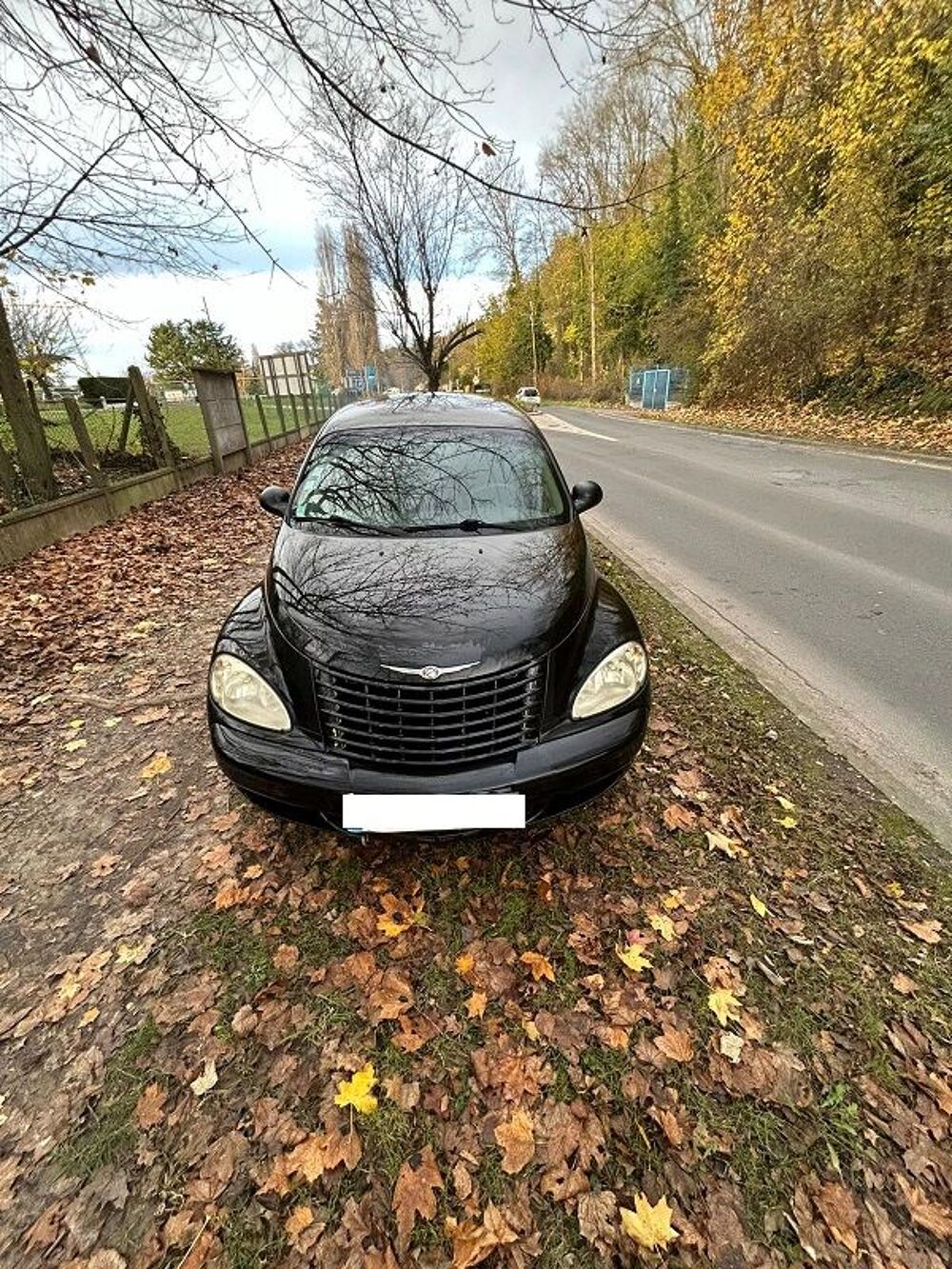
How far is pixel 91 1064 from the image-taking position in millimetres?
1812

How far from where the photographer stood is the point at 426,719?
203 centimetres

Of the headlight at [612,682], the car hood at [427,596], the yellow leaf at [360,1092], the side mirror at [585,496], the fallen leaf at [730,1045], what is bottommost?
the fallen leaf at [730,1045]

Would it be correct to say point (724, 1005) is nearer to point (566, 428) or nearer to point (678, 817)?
point (678, 817)

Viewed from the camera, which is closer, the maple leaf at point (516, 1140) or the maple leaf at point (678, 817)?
the maple leaf at point (516, 1140)

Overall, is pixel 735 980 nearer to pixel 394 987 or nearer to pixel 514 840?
pixel 514 840

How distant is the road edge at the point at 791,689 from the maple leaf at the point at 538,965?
180cm

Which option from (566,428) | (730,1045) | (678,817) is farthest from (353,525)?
(566,428)

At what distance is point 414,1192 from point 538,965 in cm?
72

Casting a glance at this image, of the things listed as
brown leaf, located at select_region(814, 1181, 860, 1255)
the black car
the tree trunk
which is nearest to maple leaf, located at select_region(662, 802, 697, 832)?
the black car

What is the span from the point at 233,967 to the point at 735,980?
1760 millimetres

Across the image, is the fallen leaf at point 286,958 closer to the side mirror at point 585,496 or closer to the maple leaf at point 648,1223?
the maple leaf at point 648,1223

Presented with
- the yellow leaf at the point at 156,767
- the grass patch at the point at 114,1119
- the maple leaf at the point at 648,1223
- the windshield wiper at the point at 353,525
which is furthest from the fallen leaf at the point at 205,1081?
the windshield wiper at the point at 353,525

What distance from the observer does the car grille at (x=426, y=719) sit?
203cm

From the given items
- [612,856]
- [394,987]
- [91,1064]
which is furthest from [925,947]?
[91,1064]
